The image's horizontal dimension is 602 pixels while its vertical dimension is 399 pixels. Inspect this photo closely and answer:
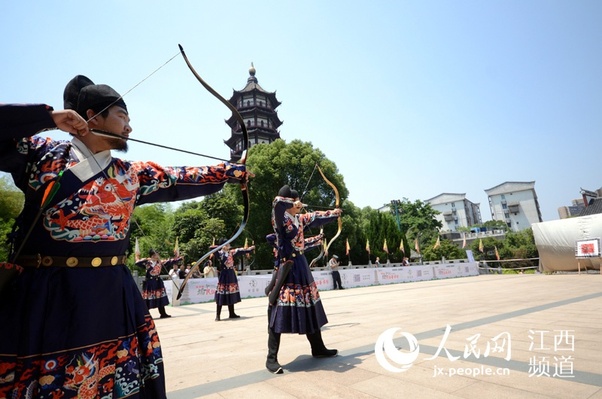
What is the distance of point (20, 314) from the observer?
1.37m

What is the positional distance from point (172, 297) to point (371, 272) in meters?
11.1

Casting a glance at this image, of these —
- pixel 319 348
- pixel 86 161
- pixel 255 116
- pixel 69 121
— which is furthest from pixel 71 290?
pixel 255 116

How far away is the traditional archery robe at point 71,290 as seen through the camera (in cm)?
134

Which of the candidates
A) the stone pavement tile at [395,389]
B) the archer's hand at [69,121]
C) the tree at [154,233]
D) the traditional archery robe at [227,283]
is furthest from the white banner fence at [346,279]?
the archer's hand at [69,121]

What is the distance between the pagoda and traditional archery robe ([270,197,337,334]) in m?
39.0

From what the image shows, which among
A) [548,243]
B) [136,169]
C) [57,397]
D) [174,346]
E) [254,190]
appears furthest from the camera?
[254,190]

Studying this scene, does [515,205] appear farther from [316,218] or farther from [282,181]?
[316,218]

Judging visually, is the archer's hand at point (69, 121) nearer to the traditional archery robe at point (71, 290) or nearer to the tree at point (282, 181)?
the traditional archery robe at point (71, 290)

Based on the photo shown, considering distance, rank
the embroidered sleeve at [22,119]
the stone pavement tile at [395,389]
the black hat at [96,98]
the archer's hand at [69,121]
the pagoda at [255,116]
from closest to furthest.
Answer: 1. the embroidered sleeve at [22,119]
2. the archer's hand at [69,121]
3. the black hat at [96,98]
4. the stone pavement tile at [395,389]
5. the pagoda at [255,116]

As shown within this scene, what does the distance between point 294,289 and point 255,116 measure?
139 ft

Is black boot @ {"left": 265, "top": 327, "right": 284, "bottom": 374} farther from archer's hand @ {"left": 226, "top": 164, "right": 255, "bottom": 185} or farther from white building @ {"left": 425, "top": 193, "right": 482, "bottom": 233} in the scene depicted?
white building @ {"left": 425, "top": 193, "right": 482, "bottom": 233}

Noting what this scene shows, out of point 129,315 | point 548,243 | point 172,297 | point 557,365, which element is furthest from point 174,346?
point 548,243

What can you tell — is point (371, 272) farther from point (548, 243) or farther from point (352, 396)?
point (352, 396)

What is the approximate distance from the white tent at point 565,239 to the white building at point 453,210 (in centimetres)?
7181
